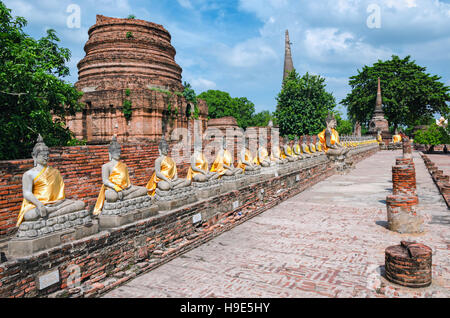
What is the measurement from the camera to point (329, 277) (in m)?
4.69

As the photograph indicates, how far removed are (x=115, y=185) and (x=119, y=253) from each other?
1.00m

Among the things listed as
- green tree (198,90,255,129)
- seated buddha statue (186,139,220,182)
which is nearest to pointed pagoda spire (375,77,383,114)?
green tree (198,90,255,129)

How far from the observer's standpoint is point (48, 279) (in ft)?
12.7

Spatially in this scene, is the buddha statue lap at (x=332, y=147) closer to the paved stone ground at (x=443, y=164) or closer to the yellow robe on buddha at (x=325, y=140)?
the yellow robe on buddha at (x=325, y=140)

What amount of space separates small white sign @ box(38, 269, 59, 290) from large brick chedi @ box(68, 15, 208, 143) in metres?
11.5

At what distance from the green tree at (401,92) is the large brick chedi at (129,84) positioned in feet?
105

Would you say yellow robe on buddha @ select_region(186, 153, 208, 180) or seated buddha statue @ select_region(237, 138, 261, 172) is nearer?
yellow robe on buddha @ select_region(186, 153, 208, 180)

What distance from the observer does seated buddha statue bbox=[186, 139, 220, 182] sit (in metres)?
7.20

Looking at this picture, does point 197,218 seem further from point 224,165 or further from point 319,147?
point 319,147

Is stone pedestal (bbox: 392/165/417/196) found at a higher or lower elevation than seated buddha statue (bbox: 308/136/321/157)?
lower

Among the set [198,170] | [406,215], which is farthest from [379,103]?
[198,170]

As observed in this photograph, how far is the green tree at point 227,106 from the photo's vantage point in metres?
49.1

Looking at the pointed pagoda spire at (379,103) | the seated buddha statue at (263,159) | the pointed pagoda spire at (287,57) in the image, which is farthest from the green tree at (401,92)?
the seated buddha statue at (263,159)

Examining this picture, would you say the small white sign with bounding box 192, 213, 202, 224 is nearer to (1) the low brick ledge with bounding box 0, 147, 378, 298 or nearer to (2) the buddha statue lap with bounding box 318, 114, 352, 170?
(1) the low brick ledge with bounding box 0, 147, 378, 298
